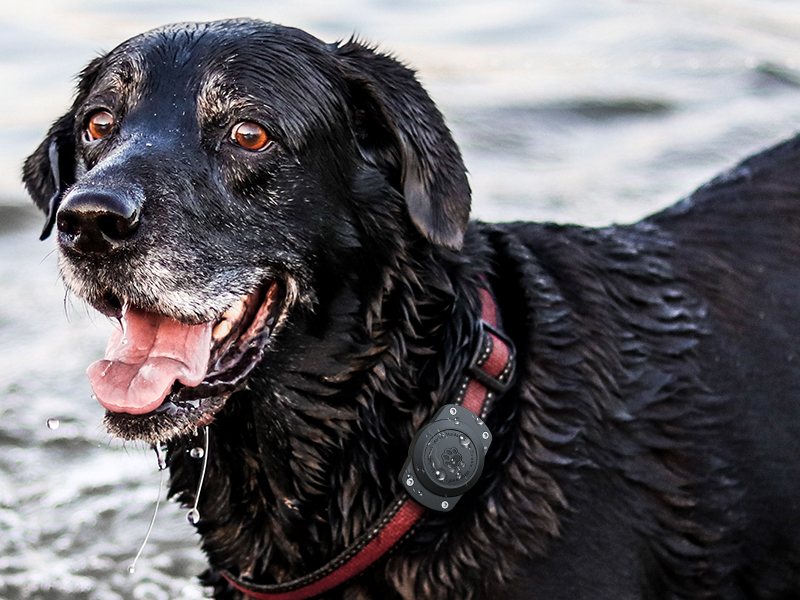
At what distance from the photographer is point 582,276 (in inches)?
127

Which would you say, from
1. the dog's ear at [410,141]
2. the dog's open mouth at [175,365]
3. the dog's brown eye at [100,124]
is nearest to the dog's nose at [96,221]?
the dog's open mouth at [175,365]

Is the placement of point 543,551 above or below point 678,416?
below

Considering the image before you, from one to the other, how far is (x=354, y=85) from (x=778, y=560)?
72.8 inches

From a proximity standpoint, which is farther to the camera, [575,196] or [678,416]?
[575,196]

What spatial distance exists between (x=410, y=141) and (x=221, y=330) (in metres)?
0.71

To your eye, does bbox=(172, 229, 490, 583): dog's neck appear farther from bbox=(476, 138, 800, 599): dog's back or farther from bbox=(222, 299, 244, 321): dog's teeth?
bbox=(476, 138, 800, 599): dog's back

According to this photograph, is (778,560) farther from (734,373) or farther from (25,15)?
(25,15)

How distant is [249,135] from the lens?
2.91 metres

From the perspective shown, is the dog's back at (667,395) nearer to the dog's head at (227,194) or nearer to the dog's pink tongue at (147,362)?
the dog's head at (227,194)

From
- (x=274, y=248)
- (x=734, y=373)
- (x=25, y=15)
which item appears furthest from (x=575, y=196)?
(x=25, y=15)

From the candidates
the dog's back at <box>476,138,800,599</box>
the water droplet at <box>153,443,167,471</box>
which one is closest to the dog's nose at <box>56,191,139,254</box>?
the water droplet at <box>153,443,167,471</box>

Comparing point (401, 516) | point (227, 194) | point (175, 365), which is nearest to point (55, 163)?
point (227, 194)

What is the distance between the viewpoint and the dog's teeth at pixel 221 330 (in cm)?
295

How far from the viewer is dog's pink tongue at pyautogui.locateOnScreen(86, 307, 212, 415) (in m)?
2.77
